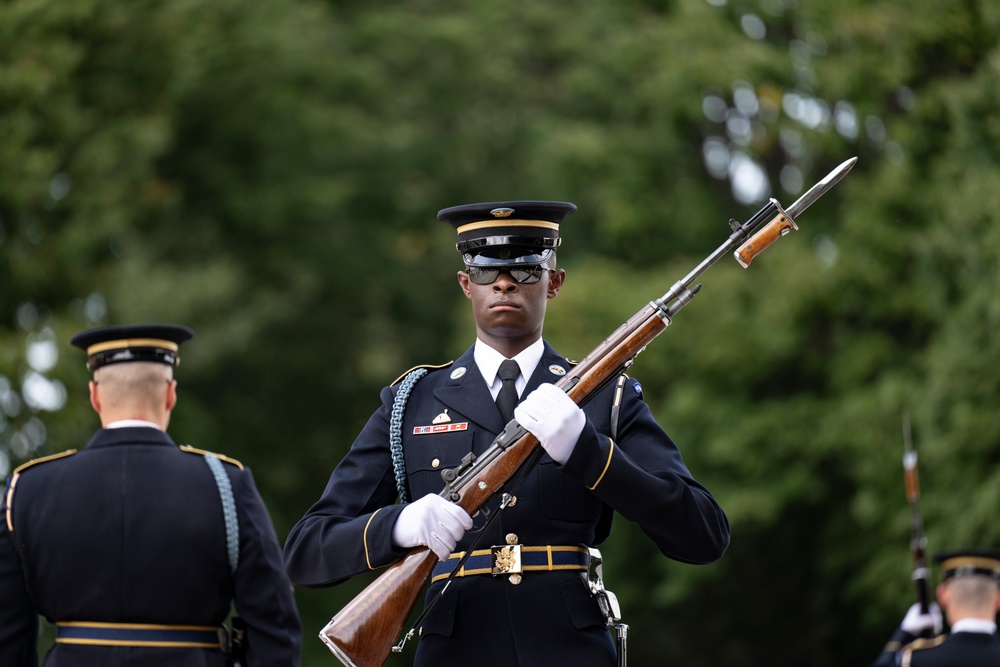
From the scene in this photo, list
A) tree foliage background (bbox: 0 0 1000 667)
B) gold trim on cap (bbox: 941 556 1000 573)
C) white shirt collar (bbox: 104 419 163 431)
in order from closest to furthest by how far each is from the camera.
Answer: white shirt collar (bbox: 104 419 163 431), gold trim on cap (bbox: 941 556 1000 573), tree foliage background (bbox: 0 0 1000 667)

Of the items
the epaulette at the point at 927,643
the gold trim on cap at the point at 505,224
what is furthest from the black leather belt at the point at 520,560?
the epaulette at the point at 927,643

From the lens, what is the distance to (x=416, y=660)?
16.0 ft

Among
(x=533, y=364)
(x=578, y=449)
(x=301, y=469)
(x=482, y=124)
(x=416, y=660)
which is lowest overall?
(x=416, y=660)

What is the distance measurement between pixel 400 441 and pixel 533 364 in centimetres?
45

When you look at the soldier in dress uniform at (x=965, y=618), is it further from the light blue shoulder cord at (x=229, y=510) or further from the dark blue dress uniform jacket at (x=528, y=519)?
the dark blue dress uniform jacket at (x=528, y=519)

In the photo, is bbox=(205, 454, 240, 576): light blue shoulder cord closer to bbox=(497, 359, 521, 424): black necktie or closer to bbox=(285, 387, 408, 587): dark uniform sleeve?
bbox=(285, 387, 408, 587): dark uniform sleeve

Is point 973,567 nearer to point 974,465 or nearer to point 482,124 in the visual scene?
point 974,465

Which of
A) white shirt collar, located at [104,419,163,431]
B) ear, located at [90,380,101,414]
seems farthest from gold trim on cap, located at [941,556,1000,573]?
ear, located at [90,380,101,414]

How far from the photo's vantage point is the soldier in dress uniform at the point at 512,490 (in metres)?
4.61

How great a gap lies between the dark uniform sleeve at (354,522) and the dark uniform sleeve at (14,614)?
1.64 meters

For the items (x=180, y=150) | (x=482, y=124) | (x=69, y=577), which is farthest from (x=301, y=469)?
(x=69, y=577)

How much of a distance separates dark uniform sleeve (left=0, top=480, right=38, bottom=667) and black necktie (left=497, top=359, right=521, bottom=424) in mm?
2190

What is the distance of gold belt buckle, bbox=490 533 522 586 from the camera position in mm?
4773

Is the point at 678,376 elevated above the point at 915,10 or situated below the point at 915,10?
below
